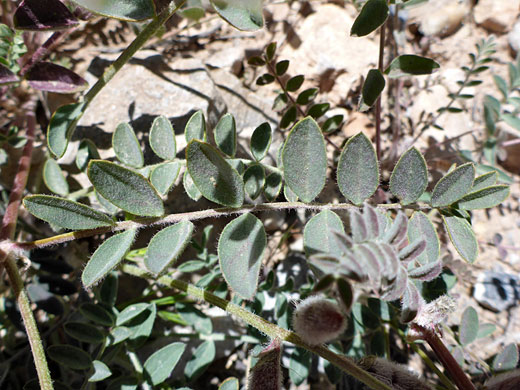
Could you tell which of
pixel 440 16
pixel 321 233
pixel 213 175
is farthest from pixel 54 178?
pixel 440 16

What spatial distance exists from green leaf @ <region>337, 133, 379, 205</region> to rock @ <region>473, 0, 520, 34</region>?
2.44m

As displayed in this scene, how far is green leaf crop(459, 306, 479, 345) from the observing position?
177 cm

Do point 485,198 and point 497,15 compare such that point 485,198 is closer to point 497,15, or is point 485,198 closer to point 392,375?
point 392,375

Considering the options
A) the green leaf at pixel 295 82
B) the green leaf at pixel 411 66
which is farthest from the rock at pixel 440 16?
the green leaf at pixel 411 66

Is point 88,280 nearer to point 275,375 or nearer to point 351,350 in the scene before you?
point 275,375

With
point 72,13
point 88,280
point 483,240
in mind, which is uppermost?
point 72,13

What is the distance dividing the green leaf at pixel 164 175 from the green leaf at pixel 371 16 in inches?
30.7

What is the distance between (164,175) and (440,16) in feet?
7.93

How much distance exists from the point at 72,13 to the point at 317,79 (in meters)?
1.68

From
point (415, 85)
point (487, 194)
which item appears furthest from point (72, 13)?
point (415, 85)

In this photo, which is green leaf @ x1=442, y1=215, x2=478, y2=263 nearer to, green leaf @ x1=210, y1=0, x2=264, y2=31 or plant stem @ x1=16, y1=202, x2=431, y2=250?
plant stem @ x1=16, y1=202, x2=431, y2=250

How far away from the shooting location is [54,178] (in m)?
2.02

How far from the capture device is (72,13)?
158cm

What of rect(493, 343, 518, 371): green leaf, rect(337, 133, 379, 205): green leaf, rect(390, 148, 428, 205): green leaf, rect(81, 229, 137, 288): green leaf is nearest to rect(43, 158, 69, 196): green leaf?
rect(81, 229, 137, 288): green leaf
